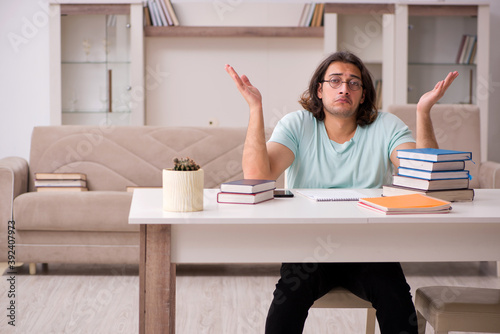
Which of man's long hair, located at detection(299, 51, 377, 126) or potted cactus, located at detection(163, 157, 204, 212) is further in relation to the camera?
man's long hair, located at detection(299, 51, 377, 126)

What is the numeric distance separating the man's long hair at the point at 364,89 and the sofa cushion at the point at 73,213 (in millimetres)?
1263

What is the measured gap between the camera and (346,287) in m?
1.60

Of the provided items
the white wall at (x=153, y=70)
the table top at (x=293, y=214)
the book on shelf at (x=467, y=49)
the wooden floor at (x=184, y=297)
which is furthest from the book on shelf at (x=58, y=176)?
the book on shelf at (x=467, y=49)

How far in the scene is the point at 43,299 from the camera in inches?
102

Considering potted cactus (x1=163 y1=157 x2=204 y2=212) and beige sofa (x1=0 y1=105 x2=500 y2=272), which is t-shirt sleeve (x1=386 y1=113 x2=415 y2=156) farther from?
beige sofa (x1=0 y1=105 x2=500 y2=272)

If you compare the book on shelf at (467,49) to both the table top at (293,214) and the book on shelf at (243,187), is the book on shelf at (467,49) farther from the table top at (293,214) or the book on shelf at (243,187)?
the book on shelf at (243,187)

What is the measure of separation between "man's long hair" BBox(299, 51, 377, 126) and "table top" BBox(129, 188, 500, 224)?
1.94ft

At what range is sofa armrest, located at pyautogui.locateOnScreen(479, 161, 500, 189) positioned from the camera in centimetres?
319

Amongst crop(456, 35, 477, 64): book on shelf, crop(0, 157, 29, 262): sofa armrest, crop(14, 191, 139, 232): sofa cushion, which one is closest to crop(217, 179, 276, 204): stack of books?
crop(14, 191, 139, 232): sofa cushion

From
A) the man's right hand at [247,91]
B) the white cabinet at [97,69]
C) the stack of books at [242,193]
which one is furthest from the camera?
the white cabinet at [97,69]

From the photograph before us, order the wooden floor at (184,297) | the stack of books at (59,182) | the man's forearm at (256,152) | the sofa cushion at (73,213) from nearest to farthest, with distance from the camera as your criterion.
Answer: the man's forearm at (256,152)
the wooden floor at (184,297)
the sofa cushion at (73,213)
the stack of books at (59,182)

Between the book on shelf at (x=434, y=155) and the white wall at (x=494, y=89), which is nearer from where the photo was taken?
the book on shelf at (x=434, y=155)

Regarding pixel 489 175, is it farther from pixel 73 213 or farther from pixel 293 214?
pixel 293 214

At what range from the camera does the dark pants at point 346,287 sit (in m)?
1.47
